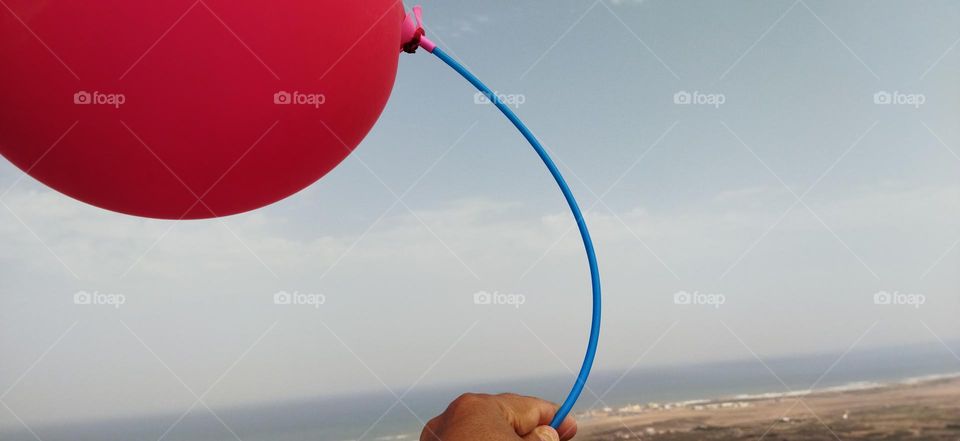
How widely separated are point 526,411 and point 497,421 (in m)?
0.12

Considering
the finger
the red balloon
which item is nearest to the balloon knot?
the red balloon

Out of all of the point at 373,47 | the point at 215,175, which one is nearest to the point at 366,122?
the point at 373,47

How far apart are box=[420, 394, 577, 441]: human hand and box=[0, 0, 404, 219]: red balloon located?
1.96 feet

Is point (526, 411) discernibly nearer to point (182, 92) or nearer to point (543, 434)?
point (543, 434)

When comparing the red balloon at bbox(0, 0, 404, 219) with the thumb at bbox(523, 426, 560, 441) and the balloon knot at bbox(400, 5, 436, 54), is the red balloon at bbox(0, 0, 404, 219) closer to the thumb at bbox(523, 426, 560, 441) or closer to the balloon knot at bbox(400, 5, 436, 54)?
the balloon knot at bbox(400, 5, 436, 54)

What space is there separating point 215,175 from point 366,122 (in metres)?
0.33

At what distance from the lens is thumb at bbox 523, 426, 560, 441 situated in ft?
3.65

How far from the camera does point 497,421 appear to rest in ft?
3.36

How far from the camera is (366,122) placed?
1527 millimetres

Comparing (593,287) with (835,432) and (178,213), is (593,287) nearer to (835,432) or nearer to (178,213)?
(178,213)

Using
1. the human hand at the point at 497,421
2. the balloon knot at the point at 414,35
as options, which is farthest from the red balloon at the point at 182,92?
the human hand at the point at 497,421

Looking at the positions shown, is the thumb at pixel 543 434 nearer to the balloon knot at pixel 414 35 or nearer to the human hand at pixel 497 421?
the human hand at pixel 497 421

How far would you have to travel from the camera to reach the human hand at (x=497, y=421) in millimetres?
990

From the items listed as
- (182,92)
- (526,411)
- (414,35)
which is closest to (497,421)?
(526,411)
